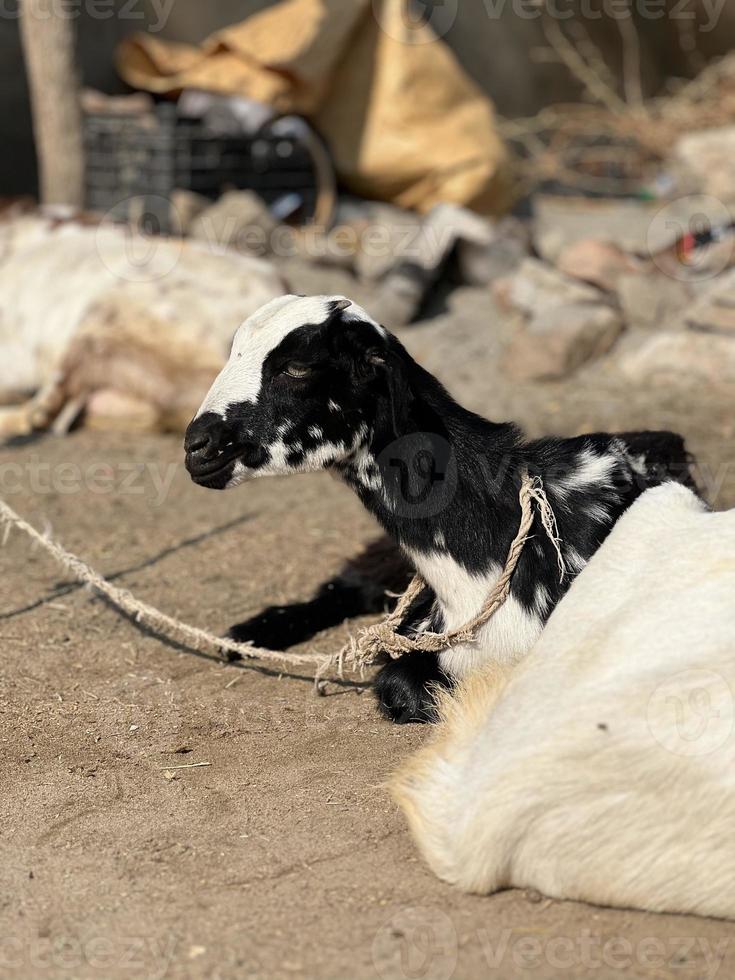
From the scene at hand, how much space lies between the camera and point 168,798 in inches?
123

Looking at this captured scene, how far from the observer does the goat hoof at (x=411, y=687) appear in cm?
348

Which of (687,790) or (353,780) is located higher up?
(687,790)

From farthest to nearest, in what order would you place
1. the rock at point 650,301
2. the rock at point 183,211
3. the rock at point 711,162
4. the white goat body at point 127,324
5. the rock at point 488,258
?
the rock at point 711,162
the rock at point 183,211
the rock at point 488,258
the rock at point 650,301
the white goat body at point 127,324

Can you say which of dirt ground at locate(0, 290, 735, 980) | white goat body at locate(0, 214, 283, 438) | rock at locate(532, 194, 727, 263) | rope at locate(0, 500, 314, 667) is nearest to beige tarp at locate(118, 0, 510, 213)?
rock at locate(532, 194, 727, 263)

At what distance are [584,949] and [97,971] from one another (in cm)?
93

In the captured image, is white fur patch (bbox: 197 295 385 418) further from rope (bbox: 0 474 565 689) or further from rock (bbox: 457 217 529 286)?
rock (bbox: 457 217 529 286)

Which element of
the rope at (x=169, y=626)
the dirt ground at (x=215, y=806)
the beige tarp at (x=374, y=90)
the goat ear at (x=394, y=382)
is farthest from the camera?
the beige tarp at (x=374, y=90)

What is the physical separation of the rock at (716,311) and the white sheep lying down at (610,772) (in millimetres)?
4894

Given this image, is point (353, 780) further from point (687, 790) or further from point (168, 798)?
point (687, 790)

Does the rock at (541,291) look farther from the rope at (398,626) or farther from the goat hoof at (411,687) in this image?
the goat hoof at (411,687)

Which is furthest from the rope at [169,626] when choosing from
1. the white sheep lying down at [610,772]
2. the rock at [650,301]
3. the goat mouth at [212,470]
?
the rock at [650,301]

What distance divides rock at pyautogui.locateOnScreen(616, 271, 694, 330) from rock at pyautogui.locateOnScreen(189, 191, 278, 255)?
2.55 meters

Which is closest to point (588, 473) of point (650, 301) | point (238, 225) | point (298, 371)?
point (298, 371)

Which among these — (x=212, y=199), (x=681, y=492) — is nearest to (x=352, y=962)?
(x=681, y=492)
